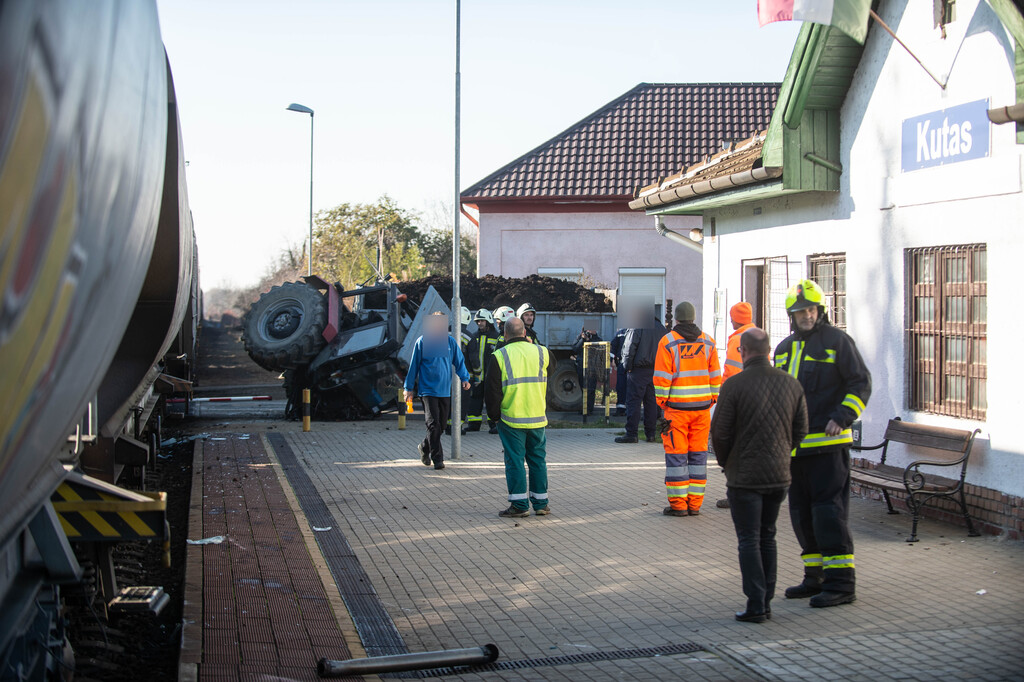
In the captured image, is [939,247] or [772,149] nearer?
[939,247]

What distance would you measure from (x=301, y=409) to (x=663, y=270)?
44.2 feet

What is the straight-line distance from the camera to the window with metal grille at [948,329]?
26.6 ft

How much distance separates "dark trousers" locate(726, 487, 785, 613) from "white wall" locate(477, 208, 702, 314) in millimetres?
21858

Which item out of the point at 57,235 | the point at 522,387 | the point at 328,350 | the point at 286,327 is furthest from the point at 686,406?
the point at 286,327

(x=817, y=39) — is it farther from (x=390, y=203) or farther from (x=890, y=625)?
(x=390, y=203)

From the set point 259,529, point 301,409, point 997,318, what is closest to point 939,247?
point 997,318

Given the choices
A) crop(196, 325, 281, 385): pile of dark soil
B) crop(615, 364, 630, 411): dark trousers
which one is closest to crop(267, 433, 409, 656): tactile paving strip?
crop(615, 364, 630, 411): dark trousers

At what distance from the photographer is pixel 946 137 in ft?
27.4

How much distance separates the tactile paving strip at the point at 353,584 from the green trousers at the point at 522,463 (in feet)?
5.34

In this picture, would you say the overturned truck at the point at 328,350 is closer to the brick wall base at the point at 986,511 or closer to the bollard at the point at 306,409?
the bollard at the point at 306,409

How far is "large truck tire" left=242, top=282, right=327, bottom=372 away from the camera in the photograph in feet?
55.5

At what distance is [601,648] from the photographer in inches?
214

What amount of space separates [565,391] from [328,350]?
4474 millimetres

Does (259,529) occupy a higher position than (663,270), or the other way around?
(663,270)
